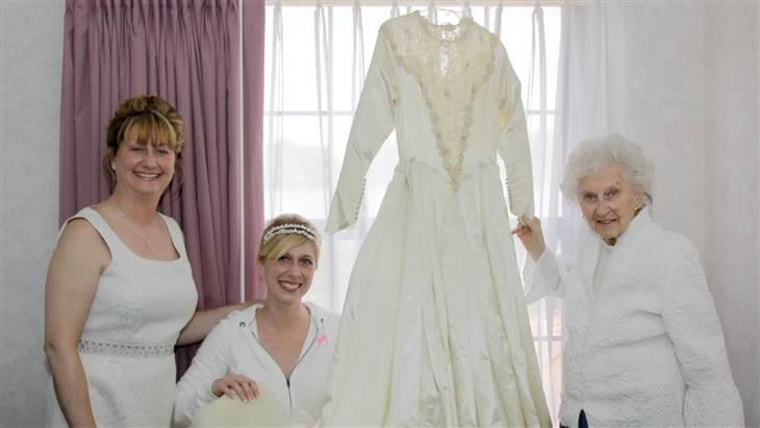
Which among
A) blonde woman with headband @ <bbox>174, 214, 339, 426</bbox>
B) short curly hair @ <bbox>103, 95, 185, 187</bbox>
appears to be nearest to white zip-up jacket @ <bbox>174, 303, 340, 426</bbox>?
blonde woman with headband @ <bbox>174, 214, 339, 426</bbox>

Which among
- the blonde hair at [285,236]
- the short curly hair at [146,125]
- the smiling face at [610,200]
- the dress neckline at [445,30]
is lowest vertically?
the blonde hair at [285,236]

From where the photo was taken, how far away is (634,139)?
2736 mm

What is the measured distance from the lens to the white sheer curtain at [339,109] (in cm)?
271

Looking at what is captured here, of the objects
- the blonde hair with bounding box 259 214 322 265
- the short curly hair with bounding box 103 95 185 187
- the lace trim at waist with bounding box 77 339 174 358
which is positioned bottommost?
the lace trim at waist with bounding box 77 339 174 358

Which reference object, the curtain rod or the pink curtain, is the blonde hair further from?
the curtain rod

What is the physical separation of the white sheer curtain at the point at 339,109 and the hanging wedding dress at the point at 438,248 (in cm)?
60

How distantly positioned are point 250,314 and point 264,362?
171 mm

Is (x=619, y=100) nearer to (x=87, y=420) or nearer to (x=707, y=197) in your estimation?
(x=707, y=197)

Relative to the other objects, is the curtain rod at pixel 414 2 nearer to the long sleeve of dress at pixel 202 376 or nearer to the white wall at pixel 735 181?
the white wall at pixel 735 181

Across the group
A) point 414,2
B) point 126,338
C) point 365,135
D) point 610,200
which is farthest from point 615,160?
point 126,338

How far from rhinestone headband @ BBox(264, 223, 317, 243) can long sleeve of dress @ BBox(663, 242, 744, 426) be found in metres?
1.00

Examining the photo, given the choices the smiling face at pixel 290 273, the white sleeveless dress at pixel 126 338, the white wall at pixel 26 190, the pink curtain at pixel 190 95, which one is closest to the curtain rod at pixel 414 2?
the pink curtain at pixel 190 95

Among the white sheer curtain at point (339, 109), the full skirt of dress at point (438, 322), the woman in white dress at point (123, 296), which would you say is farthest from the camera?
the white sheer curtain at point (339, 109)

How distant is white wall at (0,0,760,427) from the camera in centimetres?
262
